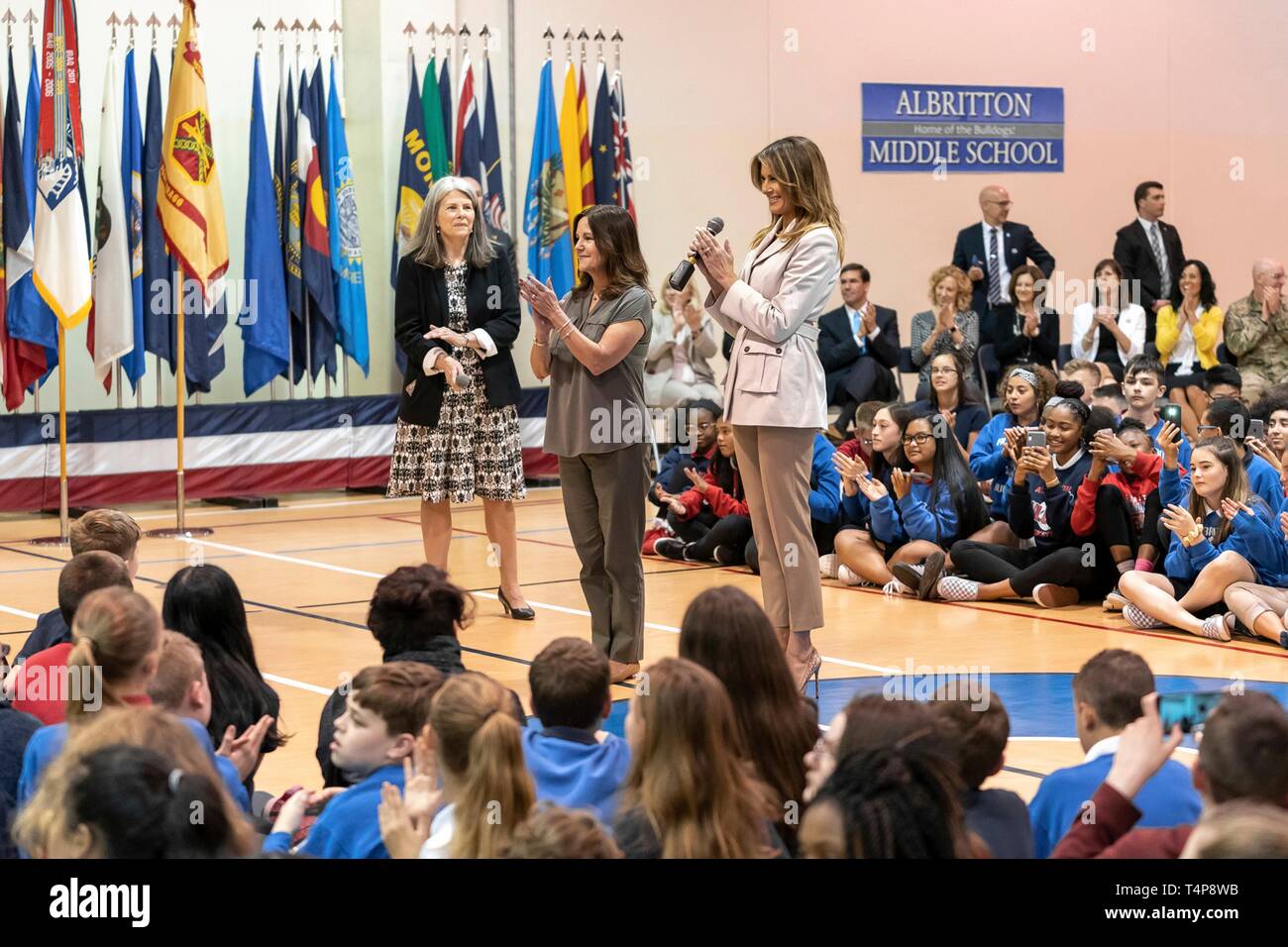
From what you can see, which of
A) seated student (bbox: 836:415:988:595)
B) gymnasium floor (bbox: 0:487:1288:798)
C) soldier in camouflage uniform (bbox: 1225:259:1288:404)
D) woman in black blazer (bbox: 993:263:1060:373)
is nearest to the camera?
gymnasium floor (bbox: 0:487:1288:798)

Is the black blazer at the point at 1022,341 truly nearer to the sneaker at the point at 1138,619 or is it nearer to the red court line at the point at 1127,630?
the red court line at the point at 1127,630

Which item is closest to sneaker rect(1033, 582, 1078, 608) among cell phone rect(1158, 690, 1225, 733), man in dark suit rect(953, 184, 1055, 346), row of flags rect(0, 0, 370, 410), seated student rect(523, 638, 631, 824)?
seated student rect(523, 638, 631, 824)

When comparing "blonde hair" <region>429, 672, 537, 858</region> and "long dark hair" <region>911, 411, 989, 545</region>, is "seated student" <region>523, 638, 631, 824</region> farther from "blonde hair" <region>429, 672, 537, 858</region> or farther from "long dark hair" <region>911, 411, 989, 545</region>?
"long dark hair" <region>911, 411, 989, 545</region>

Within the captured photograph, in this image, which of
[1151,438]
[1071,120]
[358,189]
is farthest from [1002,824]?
[1071,120]

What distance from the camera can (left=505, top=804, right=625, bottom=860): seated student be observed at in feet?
8.29

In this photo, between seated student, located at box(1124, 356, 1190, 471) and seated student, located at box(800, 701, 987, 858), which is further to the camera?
seated student, located at box(1124, 356, 1190, 471)

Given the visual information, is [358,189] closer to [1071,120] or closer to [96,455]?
[96,455]

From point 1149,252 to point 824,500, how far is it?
5.37m

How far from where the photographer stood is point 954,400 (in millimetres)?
8922

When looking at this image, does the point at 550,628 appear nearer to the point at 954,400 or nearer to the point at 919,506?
the point at 919,506

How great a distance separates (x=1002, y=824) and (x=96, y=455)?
27.5 ft

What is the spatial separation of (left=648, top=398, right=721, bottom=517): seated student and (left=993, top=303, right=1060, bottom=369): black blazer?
2844 mm

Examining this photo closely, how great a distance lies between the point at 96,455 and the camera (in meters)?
10.5
